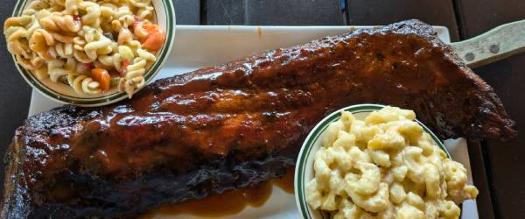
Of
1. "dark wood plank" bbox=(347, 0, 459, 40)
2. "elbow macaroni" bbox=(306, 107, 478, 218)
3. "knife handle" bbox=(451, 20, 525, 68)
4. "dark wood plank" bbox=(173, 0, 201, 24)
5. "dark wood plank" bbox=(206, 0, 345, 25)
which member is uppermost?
"dark wood plank" bbox=(173, 0, 201, 24)

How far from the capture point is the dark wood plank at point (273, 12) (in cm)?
190

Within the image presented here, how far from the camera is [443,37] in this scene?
5.84ft

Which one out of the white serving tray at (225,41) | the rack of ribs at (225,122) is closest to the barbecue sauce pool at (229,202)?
the rack of ribs at (225,122)

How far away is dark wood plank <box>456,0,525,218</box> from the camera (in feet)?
5.67

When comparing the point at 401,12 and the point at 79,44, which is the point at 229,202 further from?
the point at 401,12

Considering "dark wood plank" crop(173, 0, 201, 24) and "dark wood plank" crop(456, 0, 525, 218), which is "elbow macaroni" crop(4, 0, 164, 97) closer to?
"dark wood plank" crop(173, 0, 201, 24)

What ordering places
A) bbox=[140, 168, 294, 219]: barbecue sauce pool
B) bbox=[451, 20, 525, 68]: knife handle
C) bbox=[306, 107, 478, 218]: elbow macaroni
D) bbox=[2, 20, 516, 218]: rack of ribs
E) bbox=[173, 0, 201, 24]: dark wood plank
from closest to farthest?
bbox=[306, 107, 478, 218]: elbow macaroni, bbox=[2, 20, 516, 218]: rack of ribs, bbox=[140, 168, 294, 219]: barbecue sauce pool, bbox=[451, 20, 525, 68]: knife handle, bbox=[173, 0, 201, 24]: dark wood plank

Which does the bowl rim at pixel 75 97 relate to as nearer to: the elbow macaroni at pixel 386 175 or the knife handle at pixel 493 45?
the elbow macaroni at pixel 386 175

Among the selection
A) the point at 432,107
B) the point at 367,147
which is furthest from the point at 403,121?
the point at 432,107

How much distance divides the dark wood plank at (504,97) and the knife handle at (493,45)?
0.56ft

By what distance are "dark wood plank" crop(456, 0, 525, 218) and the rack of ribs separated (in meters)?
0.21

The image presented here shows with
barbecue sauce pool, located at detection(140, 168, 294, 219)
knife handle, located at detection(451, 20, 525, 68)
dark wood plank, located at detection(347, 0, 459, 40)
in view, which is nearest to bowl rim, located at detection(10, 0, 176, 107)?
barbecue sauce pool, located at detection(140, 168, 294, 219)

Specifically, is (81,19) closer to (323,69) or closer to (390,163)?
(323,69)

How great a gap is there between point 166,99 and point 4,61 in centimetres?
63
